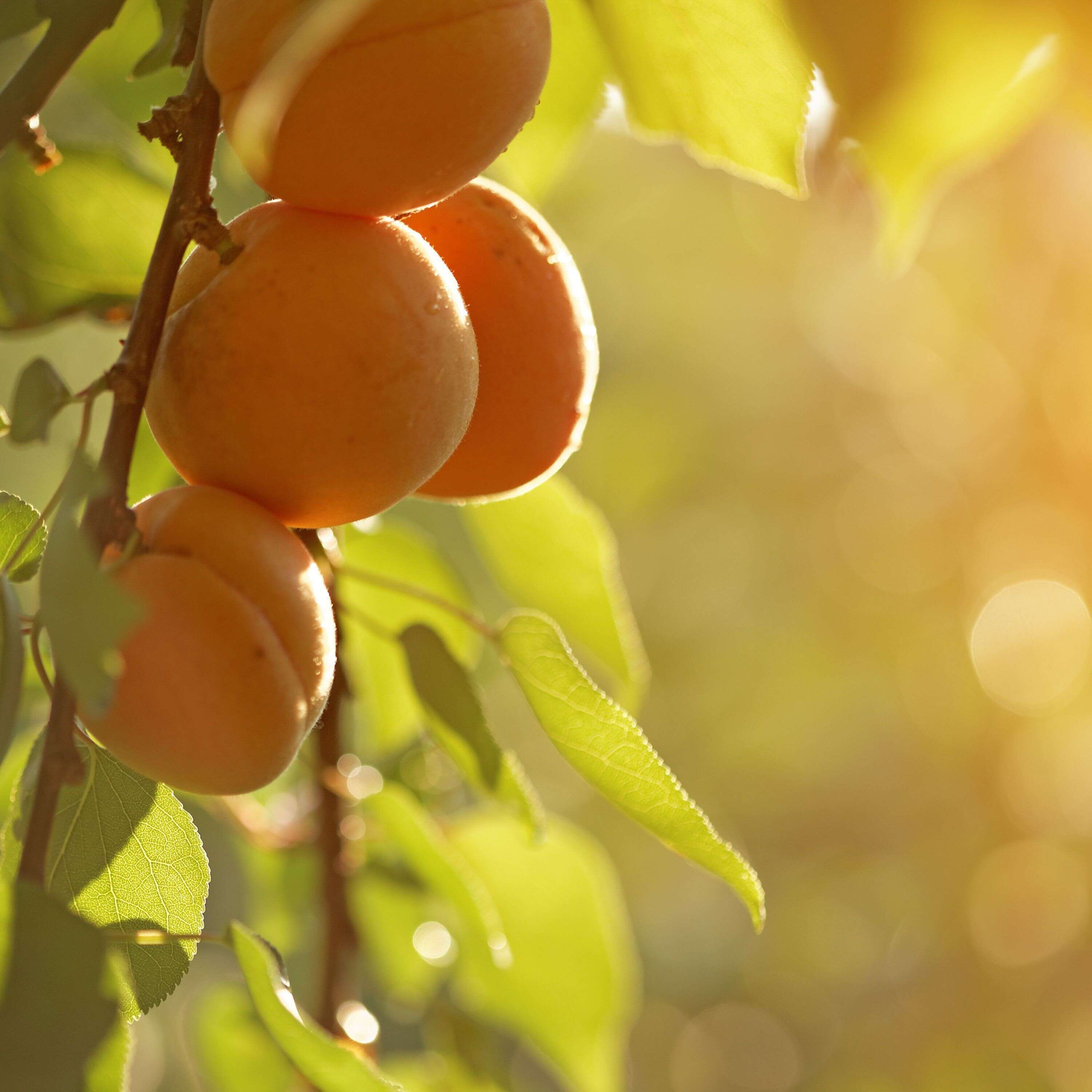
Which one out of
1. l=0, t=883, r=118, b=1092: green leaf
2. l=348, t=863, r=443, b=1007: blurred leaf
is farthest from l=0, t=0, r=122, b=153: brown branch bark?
l=348, t=863, r=443, b=1007: blurred leaf

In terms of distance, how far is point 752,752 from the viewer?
2588 mm

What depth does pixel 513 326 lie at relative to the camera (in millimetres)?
401

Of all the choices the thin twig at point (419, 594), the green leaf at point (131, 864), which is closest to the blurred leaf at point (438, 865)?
the thin twig at point (419, 594)

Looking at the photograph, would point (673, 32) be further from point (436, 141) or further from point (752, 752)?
point (752, 752)

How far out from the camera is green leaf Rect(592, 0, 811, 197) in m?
0.39

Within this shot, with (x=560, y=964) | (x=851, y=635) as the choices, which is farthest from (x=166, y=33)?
(x=851, y=635)

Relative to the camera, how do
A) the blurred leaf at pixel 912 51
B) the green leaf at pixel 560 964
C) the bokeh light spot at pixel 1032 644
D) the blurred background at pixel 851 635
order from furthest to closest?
the bokeh light spot at pixel 1032 644 < the blurred background at pixel 851 635 < the green leaf at pixel 560 964 < the blurred leaf at pixel 912 51

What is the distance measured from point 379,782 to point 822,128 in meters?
0.51

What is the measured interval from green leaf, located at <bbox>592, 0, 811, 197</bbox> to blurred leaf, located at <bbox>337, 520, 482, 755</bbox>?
0.31m

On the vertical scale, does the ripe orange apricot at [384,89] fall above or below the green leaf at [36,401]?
above

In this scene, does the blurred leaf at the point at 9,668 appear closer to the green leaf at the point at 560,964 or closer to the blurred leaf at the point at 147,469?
the blurred leaf at the point at 147,469

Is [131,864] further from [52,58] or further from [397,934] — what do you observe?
[397,934]

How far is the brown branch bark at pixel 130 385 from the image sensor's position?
11.6 inches

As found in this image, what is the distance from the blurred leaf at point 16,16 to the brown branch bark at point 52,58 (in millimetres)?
10
